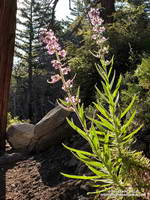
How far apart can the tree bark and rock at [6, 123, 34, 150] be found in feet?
0.83

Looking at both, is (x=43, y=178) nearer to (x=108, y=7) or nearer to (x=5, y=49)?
(x=5, y=49)

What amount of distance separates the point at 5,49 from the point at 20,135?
2120 millimetres

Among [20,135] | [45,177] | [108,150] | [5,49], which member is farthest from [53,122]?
[108,150]

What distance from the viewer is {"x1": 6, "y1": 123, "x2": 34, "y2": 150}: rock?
5062 millimetres

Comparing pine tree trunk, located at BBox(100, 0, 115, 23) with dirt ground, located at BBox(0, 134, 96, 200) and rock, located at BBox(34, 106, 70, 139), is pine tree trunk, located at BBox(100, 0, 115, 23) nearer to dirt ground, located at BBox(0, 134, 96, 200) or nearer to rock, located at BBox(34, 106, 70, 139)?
rock, located at BBox(34, 106, 70, 139)

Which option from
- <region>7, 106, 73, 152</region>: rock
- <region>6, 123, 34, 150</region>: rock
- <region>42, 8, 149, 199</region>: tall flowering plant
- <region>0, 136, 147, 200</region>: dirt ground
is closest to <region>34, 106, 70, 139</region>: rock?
<region>7, 106, 73, 152</region>: rock

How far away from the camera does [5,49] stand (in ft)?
17.2

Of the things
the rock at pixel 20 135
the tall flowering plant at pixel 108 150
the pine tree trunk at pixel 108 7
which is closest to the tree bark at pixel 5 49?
the rock at pixel 20 135

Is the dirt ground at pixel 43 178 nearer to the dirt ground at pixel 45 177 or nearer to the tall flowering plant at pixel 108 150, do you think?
the dirt ground at pixel 45 177

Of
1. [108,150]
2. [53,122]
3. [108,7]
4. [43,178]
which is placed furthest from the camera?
[108,7]

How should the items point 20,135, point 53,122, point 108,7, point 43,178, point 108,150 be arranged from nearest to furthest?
point 108,150, point 43,178, point 53,122, point 20,135, point 108,7

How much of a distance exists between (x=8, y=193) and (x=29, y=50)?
27.0 meters

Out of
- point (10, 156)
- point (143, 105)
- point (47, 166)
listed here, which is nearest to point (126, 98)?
point (143, 105)

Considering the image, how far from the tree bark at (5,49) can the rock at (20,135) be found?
0.83 feet
